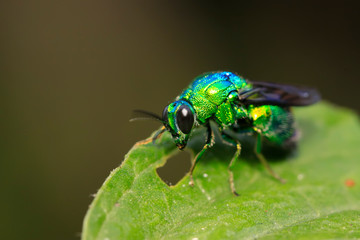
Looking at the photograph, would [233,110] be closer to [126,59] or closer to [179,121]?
[179,121]

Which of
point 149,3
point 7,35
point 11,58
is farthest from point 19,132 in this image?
point 149,3

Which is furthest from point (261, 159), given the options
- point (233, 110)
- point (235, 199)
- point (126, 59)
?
point (126, 59)

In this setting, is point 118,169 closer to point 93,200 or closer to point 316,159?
point 93,200

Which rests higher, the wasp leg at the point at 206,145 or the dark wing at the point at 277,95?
the dark wing at the point at 277,95

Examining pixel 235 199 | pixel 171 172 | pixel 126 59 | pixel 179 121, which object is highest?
pixel 126 59

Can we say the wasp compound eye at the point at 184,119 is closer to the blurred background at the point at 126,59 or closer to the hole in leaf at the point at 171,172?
the hole in leaf at the point at 171,172

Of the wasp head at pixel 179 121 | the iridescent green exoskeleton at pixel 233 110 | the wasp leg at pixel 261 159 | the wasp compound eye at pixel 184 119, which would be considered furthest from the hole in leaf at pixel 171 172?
the wasp leg at pixel 261 159
